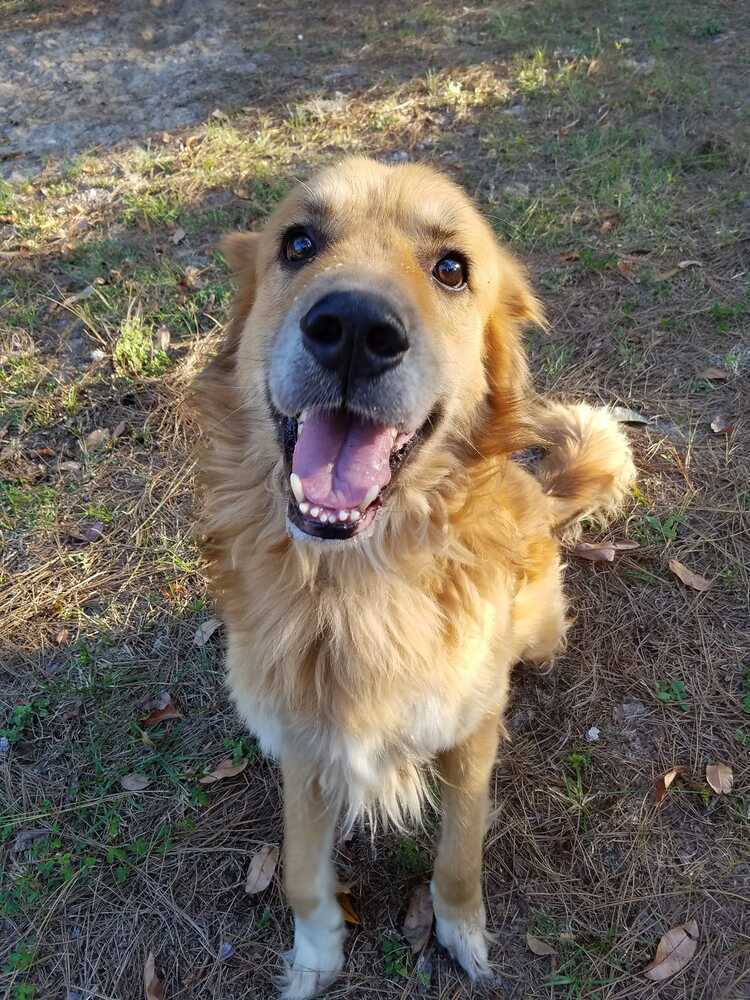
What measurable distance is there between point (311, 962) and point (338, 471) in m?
1.58

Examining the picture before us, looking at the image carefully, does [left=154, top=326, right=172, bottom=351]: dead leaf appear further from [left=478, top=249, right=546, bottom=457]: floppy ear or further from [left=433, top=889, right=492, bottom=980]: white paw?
[left=433, top=889, right=492, bottom=980]: white paw

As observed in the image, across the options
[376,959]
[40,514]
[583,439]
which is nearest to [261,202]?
[40,514]

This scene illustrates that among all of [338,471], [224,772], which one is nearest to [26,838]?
[224,772]

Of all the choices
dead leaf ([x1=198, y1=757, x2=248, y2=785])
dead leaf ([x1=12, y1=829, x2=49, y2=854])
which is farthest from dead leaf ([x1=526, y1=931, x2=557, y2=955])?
dead leaf ([x1=12, y1=829, x2=49, y2=854])

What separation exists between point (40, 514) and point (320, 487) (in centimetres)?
228

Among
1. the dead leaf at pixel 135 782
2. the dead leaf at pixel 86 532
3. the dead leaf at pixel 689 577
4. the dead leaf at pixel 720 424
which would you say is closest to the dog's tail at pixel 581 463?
the dead leaf at pixel 689 577

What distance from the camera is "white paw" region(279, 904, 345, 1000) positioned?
2.14m

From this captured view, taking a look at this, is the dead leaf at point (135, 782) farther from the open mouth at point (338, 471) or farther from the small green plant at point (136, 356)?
the small green plant at point (136, 356)

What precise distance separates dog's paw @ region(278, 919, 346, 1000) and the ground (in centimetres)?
7

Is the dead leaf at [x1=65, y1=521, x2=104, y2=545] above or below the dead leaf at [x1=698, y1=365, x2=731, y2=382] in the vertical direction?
below

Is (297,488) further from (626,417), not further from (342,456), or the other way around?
(626,417)

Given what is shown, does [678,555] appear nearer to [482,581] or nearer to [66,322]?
[482,581]

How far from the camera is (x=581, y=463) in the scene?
3002 millimetres

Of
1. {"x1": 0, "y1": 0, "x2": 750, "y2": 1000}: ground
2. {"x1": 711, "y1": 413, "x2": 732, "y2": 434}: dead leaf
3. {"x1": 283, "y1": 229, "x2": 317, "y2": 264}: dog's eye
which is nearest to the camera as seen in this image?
{"x1": 283, "y1": 229, "x2": 317, "y2": 264}: dog's eye
